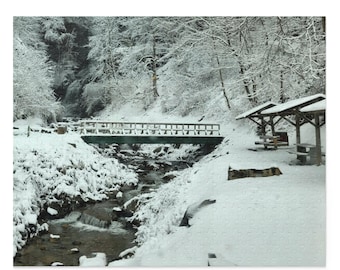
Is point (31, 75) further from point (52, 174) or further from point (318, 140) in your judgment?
point (318, 140)

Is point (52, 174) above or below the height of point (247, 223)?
above

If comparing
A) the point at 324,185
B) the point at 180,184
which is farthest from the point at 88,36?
the point at 324,185

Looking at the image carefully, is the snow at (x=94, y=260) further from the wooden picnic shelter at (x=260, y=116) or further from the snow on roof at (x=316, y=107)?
the snow on roof at (x=316, y=107)

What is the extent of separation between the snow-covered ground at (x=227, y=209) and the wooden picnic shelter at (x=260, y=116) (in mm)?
103

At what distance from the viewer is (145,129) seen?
3.93 metres

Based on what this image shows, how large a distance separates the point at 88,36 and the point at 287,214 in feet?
8.06

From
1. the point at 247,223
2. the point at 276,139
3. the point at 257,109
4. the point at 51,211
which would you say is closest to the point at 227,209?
the point at 247,223

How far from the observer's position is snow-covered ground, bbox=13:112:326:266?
339cm

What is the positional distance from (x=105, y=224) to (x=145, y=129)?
1.01 metres

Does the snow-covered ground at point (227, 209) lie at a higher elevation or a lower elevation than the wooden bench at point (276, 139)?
lower

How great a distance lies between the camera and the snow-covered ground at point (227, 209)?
339 centimetres

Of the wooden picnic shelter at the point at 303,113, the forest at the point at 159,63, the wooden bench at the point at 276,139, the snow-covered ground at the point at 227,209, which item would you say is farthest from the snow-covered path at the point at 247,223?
the forest at the point at 159,63

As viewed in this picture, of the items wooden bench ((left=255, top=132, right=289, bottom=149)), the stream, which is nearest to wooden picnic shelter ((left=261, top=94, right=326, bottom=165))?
wooden bench ((left=255, top=132, right=289, bottom=149))
